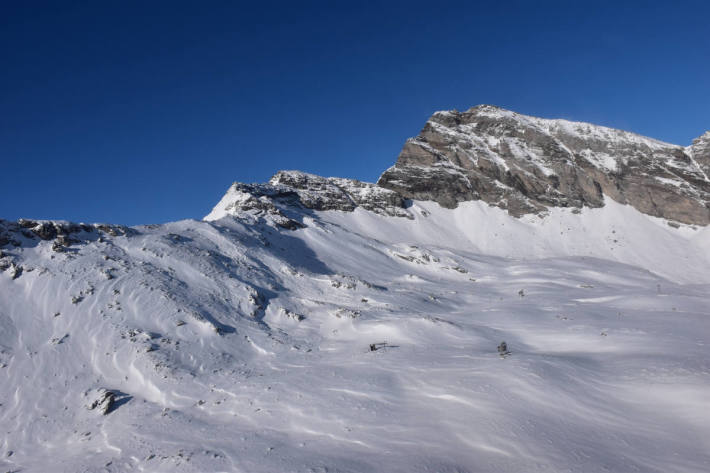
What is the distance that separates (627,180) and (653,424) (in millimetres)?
Result: 102930

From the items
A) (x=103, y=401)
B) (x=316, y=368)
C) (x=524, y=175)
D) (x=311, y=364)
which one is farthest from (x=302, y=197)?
(x=103, y=401)

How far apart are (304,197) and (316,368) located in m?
62.5

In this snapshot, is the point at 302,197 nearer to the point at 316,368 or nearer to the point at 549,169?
the point at 316,368

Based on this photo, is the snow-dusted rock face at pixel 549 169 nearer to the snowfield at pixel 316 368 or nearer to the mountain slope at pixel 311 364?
the mountain slope at pixel 311 364

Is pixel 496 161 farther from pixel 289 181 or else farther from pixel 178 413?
pixel 178 413

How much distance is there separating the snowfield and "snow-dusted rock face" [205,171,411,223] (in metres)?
Answer: 23.4

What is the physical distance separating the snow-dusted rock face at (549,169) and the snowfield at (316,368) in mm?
51220

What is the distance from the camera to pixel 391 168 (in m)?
100

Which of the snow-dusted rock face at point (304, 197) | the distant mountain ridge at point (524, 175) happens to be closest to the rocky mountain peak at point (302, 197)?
the snow-dusted rock face at point (304, 197)

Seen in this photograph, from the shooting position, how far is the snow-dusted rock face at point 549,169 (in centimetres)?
9106

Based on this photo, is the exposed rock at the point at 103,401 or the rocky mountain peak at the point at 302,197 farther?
the rocky mountain peak at the point at 302,197

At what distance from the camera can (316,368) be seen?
20.9m

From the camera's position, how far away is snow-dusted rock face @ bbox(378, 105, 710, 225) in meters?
91.1

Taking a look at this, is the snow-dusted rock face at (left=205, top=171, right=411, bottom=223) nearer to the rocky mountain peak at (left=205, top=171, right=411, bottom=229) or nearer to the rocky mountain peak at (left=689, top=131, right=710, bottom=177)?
the rocky mountain peak at (left=205, top=171, right=411, bottom=229)
